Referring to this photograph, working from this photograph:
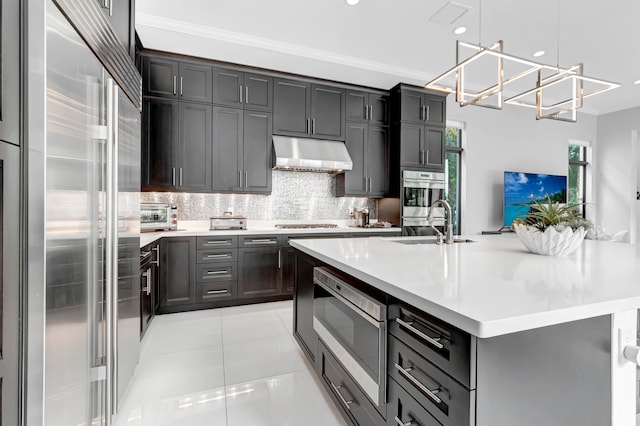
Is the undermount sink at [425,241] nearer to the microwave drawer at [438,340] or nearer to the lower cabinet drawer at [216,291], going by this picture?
the microwave drawer at [438,340]

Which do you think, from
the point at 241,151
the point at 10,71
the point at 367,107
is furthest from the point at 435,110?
the point at 10,71

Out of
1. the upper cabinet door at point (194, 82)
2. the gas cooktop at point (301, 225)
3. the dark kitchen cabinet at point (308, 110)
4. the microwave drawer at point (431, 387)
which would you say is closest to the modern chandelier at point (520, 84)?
the dark kitchen cabinet at point (308, 110)

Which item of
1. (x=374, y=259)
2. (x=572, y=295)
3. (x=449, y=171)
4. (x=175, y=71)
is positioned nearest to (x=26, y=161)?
(x=374, y=259)

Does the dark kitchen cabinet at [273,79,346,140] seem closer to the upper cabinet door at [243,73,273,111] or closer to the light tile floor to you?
the upper cabinet door at [243,73,273,111]

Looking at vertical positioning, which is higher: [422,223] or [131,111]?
[131,111]

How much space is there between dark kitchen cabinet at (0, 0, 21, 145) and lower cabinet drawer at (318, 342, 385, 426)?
1.49 metres

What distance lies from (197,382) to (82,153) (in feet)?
5.28

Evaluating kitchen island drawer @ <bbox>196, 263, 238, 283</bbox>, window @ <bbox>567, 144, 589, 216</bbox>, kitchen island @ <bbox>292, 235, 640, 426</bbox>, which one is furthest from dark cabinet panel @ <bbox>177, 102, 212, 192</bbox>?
window @ <bbox>567, 144, 589, 216</bbox>

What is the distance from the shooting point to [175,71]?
357cm

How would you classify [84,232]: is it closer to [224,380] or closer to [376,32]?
[224,380]

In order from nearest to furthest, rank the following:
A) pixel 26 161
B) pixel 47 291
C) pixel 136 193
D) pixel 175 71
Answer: pixel 26 161, pixel 47 291, pixel 136 193, pixel 175 71

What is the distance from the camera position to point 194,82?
12.0ft

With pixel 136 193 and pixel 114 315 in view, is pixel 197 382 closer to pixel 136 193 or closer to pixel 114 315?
pixel 114 315

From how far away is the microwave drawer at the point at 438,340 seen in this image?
821 millimetres
